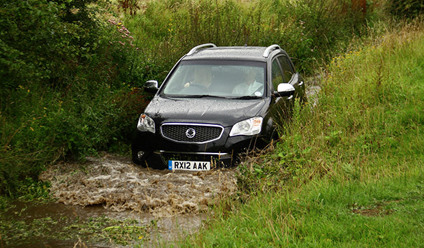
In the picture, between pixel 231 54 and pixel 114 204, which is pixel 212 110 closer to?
pixel 231 54

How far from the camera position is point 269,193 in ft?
20.2

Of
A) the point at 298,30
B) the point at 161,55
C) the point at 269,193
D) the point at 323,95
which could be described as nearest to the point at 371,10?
the point at 298,30

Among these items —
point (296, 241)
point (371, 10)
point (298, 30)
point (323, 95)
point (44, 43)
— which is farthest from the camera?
point (371, 10)

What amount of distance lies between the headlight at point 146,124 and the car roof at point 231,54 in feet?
5.89

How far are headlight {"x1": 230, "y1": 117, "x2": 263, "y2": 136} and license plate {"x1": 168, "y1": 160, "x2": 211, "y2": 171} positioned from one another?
1.95ft

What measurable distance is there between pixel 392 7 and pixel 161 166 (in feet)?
44.5

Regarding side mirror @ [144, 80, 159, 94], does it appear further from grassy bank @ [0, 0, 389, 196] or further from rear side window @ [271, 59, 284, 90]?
rear side window @ [271, 59, 284, 90]

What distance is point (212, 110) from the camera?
8219 millimetres

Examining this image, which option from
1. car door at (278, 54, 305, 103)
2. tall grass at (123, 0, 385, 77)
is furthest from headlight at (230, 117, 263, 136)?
tall grass at (123, 0, 385, 77)

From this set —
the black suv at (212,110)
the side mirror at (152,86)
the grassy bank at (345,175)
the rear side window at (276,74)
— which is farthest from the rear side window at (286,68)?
the side mirror at (152,86)

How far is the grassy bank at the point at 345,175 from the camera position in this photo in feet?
16.2

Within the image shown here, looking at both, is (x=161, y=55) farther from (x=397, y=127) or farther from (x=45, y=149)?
(x=397, y=127)

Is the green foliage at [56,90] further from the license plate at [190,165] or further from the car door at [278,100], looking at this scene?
the car door at [278,100]

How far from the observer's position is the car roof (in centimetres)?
945
